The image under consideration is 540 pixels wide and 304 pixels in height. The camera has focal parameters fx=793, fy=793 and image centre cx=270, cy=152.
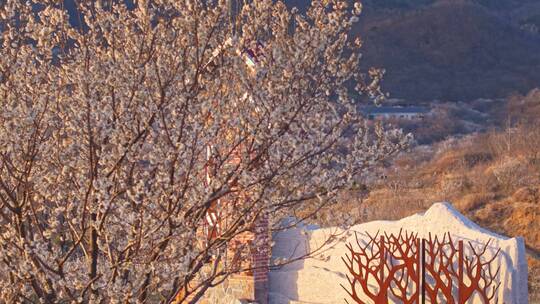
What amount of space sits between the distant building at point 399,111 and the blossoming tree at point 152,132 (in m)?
32.1

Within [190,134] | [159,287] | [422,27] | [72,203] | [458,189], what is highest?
[422,27]

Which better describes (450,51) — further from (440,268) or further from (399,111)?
(440,268)

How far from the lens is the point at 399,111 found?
4181 cm

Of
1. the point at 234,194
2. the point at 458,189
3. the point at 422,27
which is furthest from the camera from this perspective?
→ the point at 422,27

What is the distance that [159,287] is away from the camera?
511cm

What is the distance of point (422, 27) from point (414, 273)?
169ft

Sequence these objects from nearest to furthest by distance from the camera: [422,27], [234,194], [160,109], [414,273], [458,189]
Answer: [160,109] < [234,194] < [414,273] < [458,189] < [422,27]

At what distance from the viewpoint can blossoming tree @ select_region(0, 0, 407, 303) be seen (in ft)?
15.8

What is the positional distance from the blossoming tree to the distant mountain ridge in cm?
4219

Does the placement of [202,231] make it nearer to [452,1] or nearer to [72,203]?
[72,203]

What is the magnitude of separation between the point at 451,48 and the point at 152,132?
5216 centimetres

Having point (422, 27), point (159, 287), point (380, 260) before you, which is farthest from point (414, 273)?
point (422, 27)

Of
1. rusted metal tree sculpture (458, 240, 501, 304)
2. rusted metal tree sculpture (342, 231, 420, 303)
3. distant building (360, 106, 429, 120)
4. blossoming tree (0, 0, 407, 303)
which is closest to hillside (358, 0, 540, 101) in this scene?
distant building (360, 106, 429, 120)

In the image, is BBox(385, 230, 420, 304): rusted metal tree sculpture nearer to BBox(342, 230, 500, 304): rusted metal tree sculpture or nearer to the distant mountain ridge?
BBox(342, 230, 500, 304): rusted metal tree sculpture
